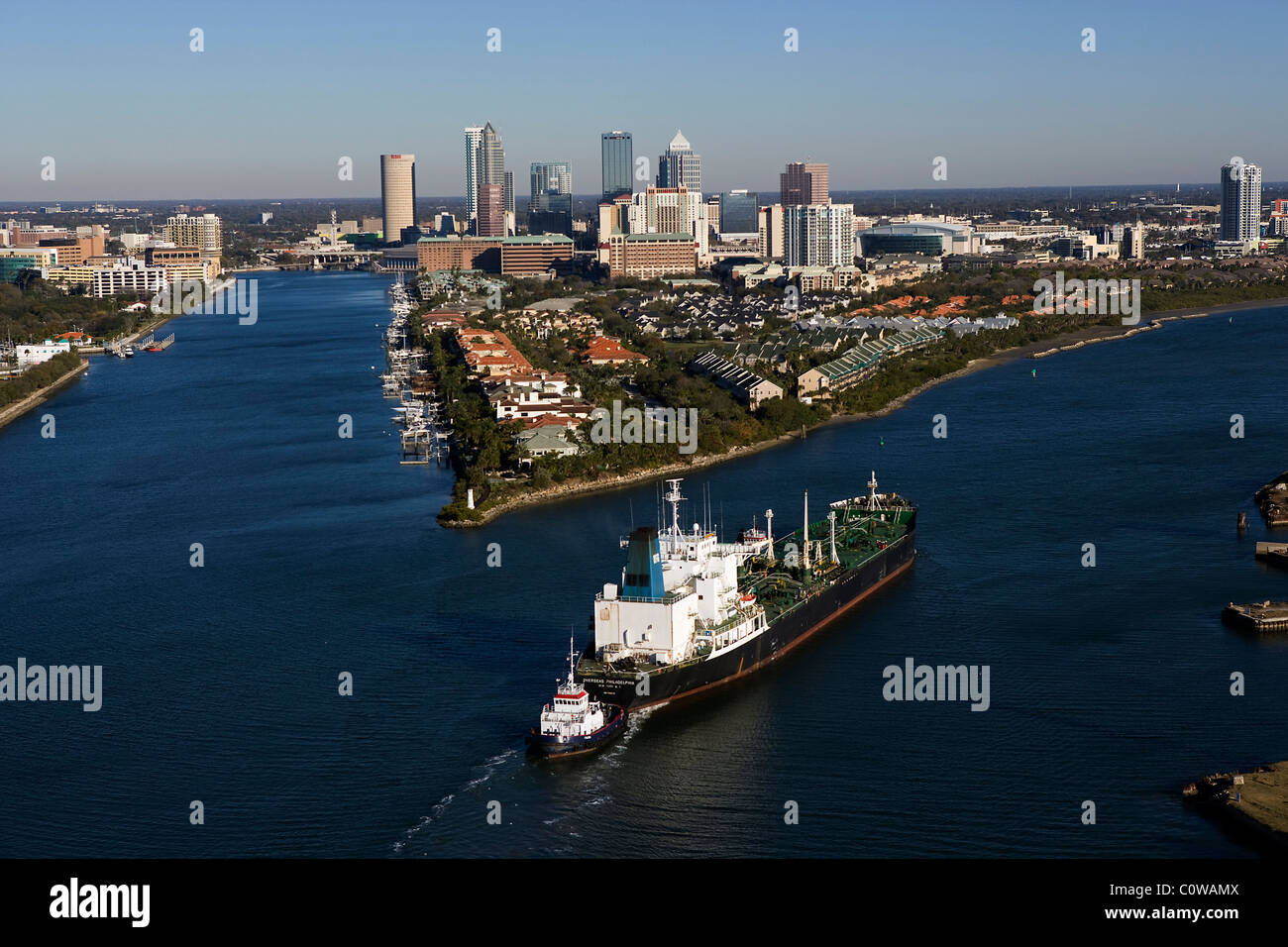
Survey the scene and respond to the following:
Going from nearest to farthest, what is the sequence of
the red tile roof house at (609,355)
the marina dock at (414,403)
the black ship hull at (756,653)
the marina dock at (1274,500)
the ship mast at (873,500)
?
the black ship hull at (756,653) < the marina dock at (1274,500) < the ship mast at (873,500) < the marina dock at (414,403) < the red tile roof house at (609,355)

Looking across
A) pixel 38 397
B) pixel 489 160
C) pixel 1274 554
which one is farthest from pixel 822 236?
pixel 1274 554

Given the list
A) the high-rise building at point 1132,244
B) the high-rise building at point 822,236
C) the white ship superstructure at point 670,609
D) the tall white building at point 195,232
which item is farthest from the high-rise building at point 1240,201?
the white ship superstructure at point 670,609

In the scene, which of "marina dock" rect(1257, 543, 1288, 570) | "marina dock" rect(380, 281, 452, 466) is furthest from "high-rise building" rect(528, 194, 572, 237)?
"marina dock" rect(1257, 543, 1288, 570)

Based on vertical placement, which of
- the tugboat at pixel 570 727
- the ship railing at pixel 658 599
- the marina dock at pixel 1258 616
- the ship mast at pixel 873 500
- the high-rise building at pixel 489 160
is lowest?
the tugboat at pixel 570 727

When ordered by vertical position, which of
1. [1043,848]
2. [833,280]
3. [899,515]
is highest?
[833,280]

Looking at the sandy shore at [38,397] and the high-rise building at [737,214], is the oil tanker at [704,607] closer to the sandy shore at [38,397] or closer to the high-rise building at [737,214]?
the sandy shore at [38,397]

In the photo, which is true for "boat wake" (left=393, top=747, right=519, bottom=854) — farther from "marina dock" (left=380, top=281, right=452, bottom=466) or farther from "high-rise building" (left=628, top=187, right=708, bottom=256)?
"high-rise building" (left=628, top=187, right=708, bottom=256)

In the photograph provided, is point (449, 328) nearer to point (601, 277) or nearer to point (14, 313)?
point (14, 313)

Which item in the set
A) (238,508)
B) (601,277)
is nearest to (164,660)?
(238,508)

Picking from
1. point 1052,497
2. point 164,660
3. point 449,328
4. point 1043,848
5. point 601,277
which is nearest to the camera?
point 1043,848
